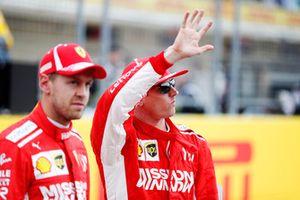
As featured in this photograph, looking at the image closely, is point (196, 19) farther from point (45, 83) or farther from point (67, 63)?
point (45, 83)

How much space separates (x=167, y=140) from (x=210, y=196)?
356 millimetres

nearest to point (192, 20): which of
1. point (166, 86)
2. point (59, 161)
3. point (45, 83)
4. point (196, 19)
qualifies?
point (196, 19)

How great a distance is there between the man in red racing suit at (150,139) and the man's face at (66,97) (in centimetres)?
12

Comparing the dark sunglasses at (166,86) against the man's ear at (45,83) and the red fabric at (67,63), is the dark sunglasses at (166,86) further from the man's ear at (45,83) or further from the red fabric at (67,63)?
the man's ear at (45,83)

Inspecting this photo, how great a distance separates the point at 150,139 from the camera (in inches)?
126

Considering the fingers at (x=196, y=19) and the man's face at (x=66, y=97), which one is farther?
the man's face at (x=66, y=97)

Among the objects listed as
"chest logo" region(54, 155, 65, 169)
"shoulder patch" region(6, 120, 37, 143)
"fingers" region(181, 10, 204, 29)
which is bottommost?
"chest logo" region(54, 155, 65, 169)

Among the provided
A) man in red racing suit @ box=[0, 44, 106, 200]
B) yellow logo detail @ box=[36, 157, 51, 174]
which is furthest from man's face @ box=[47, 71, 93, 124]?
yellow logo detail @ box=[36, 157, 51, 174]

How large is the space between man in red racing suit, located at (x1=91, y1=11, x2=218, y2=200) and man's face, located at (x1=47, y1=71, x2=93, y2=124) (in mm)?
116

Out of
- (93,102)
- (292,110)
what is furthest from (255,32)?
(93,102)

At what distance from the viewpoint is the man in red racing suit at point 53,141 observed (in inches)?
114

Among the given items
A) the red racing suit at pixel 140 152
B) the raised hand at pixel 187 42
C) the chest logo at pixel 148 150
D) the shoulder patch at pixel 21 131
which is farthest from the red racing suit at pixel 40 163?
the raised hand at pixel 187 42

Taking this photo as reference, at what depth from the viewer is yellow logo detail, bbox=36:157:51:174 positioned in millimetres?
2966

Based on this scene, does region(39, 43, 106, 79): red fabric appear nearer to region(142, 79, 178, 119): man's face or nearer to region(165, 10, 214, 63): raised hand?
region(142, 79, 178, 119): man's face
